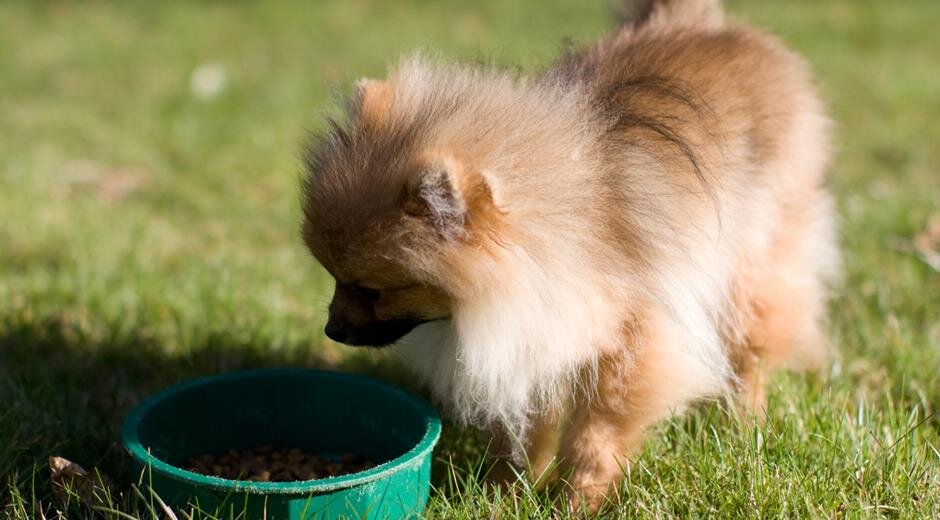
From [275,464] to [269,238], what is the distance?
224 centimetres

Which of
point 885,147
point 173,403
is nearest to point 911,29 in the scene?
point 885,147

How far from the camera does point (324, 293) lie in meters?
4.73

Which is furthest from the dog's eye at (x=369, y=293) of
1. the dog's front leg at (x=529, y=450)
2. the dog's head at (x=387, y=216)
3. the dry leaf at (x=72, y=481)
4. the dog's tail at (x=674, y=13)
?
the dog's tail at (x=674, y=13)

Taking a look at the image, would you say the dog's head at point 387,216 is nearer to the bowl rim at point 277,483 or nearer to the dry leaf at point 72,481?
the bowl rim at point 277,483

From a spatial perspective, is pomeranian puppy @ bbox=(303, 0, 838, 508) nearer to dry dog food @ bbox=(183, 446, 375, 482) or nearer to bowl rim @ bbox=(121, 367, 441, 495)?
bowl rim @ bbox=(121, 367, 441, 495)

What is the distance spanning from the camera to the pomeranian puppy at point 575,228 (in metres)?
2.72

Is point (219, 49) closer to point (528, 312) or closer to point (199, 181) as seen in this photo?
point (199, 181)

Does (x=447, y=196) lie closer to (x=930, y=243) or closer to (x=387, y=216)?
(x=387, y=216)

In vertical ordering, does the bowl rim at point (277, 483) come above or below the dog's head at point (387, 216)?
below

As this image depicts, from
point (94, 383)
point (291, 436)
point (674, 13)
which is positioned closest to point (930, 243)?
point (674, 13)

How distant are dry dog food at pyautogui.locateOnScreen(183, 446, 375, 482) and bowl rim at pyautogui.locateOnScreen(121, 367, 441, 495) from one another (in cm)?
29

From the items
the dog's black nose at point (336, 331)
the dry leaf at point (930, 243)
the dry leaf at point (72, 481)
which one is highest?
the dog's black nose at point (336, 331)

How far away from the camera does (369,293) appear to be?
9.40ft

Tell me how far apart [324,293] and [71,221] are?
156 cm
